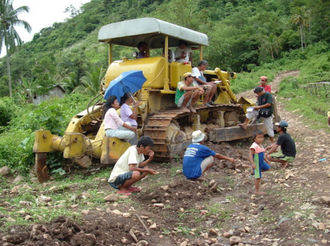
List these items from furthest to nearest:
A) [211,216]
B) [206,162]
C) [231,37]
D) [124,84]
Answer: [231,37], [124,84], [206,162], [211,216]

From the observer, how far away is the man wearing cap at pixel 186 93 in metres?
7.64

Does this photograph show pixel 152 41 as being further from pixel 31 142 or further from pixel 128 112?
pixel 31 142

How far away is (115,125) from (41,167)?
5.37 ft

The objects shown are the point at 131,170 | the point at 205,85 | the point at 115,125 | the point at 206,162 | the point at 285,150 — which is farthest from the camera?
the point at 205,85

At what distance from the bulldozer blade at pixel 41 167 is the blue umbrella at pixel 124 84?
5.28 ft

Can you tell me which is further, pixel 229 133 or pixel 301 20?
pixel 301 20

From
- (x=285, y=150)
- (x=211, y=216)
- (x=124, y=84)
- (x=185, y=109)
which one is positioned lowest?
(x=211, y=216)

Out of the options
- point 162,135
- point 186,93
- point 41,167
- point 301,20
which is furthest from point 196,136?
point 301,20

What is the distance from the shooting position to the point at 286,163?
6.88m

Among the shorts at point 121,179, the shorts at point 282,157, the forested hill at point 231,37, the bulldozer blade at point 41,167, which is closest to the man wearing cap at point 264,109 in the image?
the shorts at point 282,157

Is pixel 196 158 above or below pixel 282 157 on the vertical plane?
above

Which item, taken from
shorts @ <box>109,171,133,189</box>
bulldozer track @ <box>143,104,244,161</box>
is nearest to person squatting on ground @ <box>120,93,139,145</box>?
bulldozer track @ <box>143,104,244,161</box>

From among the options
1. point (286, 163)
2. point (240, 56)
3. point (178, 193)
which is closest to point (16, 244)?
point (178, 193)

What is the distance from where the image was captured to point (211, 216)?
4672 mm
